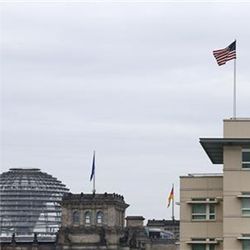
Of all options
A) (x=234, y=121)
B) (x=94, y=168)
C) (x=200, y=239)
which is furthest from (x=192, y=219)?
(x=94, y=168)

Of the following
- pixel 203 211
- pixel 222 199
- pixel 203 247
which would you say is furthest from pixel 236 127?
pixel 203 247

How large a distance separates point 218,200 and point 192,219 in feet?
6.51

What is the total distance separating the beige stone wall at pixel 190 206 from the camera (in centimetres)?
6838

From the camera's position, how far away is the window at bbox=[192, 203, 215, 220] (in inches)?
2698

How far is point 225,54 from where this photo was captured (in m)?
70.0

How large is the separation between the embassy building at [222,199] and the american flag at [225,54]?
4.44 metres

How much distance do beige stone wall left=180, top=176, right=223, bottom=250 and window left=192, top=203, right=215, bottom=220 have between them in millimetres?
226

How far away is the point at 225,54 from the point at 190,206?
8858 mm

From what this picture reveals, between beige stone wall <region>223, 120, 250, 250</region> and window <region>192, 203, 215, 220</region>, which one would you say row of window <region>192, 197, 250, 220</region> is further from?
beige stone wall <region>223, 120, 250, 250</region>

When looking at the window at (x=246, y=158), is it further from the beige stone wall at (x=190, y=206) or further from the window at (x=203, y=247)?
the window at (x=203, y=247)

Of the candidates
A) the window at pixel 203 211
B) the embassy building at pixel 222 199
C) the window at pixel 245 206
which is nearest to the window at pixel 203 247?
the embassy building at pixel 222 199

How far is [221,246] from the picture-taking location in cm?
6750

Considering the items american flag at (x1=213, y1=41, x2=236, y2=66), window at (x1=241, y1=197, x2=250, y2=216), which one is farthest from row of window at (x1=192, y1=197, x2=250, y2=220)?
american flag at (x1=213, y1=41, x2=236, y2=66)

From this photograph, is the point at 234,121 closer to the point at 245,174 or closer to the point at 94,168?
the point at 245,174
